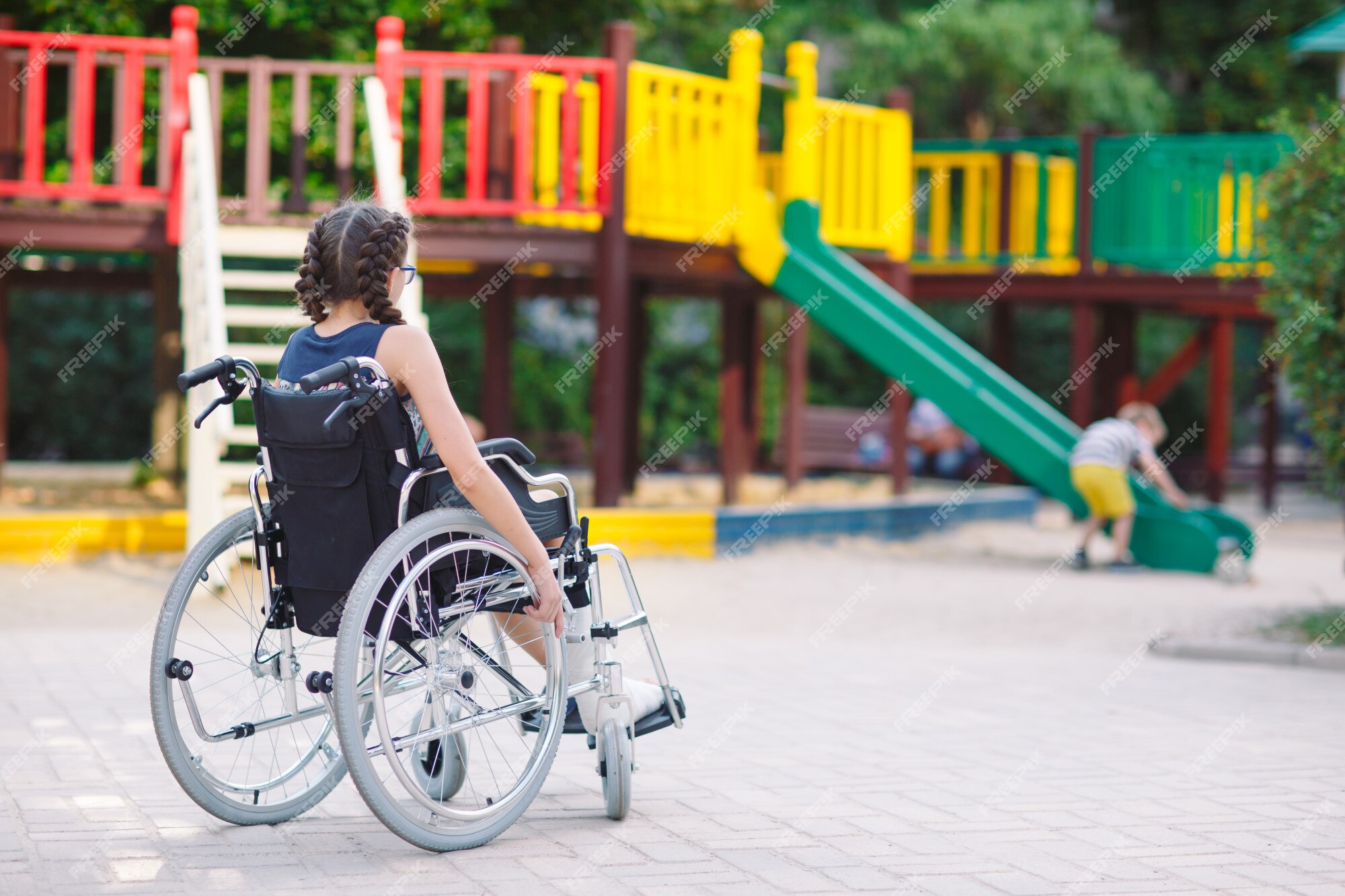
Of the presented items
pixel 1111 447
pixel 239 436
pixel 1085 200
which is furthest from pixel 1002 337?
pixel 239 436

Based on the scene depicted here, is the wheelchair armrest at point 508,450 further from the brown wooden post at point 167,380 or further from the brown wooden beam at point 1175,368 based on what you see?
the brown wooden beam at point 1175,368

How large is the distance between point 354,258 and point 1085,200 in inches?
457

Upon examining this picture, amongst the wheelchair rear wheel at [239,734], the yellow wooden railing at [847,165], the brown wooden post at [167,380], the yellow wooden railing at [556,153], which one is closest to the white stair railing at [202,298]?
the yellow wooden railing at [556,153]

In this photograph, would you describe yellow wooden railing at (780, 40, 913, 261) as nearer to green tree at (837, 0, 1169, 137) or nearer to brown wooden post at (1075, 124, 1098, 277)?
brown wooden post at (1075, 124, 1098, 277)

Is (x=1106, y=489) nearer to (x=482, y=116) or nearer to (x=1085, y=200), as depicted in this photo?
(x=1085, y=200)

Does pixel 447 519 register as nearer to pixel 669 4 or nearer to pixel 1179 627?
pixel 1179 627

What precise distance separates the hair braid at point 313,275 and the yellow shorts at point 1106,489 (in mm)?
7804

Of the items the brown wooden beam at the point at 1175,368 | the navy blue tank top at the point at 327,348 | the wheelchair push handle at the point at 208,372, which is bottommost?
the brown wooden beam at the point at 1175,368

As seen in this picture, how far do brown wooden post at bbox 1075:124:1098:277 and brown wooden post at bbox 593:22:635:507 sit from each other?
545 cm

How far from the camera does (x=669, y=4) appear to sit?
619 inches

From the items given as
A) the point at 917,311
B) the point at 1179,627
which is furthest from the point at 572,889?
the point at 917,311

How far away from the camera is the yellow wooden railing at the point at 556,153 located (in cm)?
1067

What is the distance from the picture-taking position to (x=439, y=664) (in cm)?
Result: 380

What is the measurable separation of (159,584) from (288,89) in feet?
16.0
